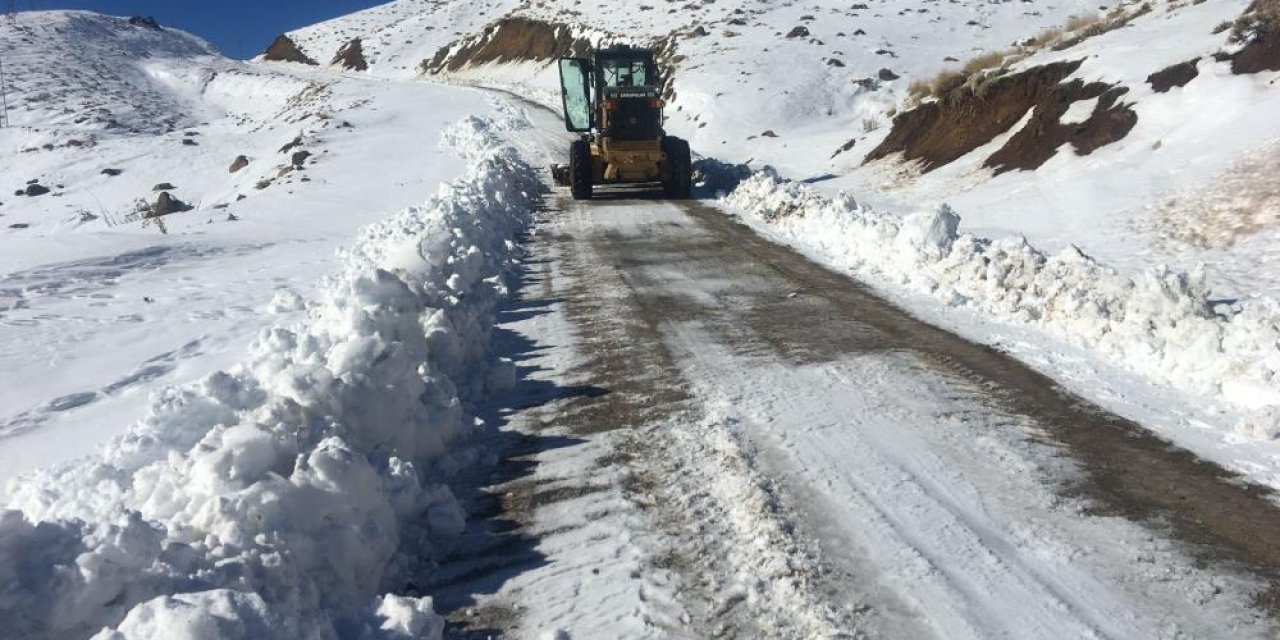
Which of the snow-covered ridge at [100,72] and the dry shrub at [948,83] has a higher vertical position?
the snow-covered ridge at [100,72]

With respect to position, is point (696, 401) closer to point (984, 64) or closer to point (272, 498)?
point (272, 498)

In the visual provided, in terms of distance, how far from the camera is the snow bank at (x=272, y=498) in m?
2.91

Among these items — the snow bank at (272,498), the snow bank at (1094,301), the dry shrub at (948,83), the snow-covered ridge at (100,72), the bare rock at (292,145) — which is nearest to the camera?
the snow bank at (272,498)

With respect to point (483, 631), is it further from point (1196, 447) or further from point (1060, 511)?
point (1196, 447)

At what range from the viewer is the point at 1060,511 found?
439 centimetres

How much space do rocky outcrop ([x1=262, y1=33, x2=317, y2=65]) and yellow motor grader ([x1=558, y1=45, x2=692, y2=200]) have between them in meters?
74.7

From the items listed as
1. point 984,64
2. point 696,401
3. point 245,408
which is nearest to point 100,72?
point 984,64

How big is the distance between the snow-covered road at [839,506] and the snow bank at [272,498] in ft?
1.41

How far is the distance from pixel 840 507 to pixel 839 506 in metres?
0.01

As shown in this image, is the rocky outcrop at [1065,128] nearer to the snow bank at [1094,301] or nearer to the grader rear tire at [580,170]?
the snow bank at [1094,301]

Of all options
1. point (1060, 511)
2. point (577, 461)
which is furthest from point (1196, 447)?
point (577, 461)

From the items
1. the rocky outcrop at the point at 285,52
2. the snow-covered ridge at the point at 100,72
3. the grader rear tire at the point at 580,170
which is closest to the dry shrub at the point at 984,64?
the grader rear tire at the point at 580,170

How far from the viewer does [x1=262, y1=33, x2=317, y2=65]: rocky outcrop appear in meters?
87.6

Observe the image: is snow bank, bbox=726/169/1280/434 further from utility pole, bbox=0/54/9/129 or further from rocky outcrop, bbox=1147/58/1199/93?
utility pole, bbox=0/54/9/129
